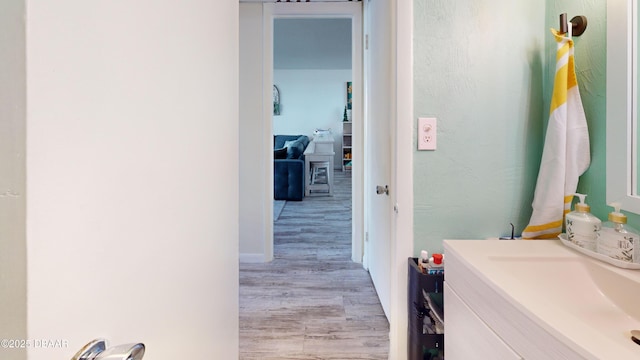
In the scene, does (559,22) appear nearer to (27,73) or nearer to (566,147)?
(566,147)

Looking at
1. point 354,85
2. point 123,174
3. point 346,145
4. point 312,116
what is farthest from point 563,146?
point 312,116

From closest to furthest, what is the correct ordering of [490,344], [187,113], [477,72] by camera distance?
[187,113] < [490,344] < [477,72]

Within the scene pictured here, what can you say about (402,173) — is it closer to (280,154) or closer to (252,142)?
(252,142)

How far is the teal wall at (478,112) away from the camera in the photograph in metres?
1.35

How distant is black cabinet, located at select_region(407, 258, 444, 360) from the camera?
4.14 ft

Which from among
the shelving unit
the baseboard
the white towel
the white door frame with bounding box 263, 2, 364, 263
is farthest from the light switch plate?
the shelving unit

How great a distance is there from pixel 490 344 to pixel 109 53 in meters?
0.96

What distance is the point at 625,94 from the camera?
1011 millimetres

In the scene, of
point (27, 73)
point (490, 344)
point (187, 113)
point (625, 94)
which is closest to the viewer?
point (27, 73)

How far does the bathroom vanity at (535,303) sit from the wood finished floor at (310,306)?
0.86m
